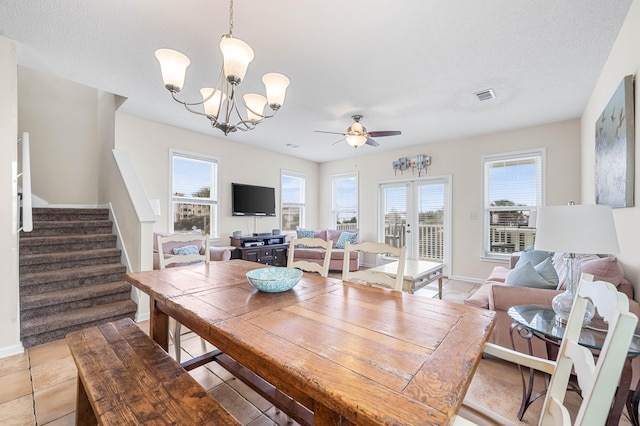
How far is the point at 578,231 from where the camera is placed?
1.37 meters

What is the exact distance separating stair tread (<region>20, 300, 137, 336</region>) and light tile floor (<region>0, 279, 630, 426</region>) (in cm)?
18

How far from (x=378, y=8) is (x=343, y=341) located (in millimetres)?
2151

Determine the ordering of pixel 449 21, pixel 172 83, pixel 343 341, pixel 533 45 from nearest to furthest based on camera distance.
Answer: pixel 343 341
pixel 172 83
pixel 449 21
pixel 533 45

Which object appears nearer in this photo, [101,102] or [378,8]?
[378,8]

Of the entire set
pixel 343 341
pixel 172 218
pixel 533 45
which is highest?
pixel 533 45

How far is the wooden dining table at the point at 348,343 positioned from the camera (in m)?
0.65

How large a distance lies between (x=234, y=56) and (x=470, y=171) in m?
4.64

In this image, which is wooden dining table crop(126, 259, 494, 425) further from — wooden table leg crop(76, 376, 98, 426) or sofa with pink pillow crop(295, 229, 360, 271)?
sofa with pink pillow crop(295, 229, 360, 271)

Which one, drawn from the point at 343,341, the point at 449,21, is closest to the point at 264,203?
the point at 449,21

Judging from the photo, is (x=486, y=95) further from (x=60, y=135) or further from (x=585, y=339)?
(x=60, y=135)

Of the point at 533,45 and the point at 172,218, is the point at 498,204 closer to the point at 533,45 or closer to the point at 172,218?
the point at 533,45

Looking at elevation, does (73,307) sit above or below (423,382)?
below

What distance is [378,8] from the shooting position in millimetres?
1912

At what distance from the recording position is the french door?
17.5 feet
